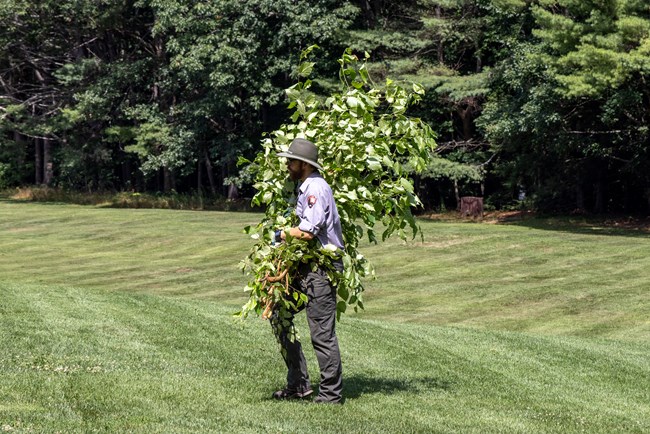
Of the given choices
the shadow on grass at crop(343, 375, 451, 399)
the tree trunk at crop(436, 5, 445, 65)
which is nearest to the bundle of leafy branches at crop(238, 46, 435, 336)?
the shadow on grass at crop(343, 375, 451, 399)

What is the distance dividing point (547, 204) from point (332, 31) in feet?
36.4

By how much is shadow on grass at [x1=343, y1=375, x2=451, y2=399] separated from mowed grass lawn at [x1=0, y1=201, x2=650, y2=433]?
0.03 m

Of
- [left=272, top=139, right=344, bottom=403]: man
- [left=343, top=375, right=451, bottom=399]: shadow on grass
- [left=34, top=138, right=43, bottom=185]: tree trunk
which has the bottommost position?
[left=343, top=375, right=451, bottom=399]: shadow on grass

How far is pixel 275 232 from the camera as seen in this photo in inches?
359

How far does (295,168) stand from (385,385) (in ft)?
8.78

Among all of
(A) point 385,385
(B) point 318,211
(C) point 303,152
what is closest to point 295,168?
(C) point 303,152

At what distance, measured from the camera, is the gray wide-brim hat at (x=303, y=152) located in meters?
8.84

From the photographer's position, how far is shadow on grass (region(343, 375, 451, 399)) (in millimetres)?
9964

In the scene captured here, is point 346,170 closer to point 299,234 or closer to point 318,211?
point 318,211

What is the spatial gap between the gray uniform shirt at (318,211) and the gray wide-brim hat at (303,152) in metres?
0.13

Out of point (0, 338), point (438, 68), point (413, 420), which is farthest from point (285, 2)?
point (413, 420)

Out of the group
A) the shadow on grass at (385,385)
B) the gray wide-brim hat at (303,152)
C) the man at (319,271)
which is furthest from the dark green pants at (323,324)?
the gray wide-brim hat at (303,152)

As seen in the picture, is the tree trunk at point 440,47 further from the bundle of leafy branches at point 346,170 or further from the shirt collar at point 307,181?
the shirt collar at point 307,181

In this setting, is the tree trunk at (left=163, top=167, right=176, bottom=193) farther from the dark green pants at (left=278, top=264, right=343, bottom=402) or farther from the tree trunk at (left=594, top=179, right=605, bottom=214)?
the dark green pants at (left=278, top=264, right=343, bottom=402)
